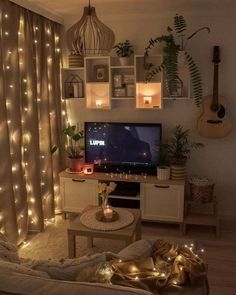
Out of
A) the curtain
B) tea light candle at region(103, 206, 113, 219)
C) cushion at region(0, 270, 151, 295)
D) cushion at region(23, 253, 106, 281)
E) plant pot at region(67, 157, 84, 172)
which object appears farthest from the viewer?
plant pot at region(67, 157, 84, 172)

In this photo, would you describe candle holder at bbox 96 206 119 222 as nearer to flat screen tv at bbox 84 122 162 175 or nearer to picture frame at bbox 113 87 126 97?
flat screen tv at bbox 84 122 162 175

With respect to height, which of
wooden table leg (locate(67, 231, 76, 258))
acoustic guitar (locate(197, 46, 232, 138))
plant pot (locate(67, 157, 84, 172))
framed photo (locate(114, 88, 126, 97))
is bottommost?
wooden table leg (locate(67, 231, 76, 258))

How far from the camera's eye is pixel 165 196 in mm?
3729

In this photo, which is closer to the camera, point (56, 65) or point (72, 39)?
point (72, 39)

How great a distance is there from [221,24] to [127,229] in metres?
2.57

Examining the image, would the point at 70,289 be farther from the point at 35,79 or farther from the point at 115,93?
the point at 115,93

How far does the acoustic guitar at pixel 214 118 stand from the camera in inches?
148

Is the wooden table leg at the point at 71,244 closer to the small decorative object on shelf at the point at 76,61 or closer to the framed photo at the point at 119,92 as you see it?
the framed photo at the point at 119,92

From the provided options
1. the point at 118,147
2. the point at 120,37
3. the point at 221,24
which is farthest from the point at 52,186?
the point at 221,24

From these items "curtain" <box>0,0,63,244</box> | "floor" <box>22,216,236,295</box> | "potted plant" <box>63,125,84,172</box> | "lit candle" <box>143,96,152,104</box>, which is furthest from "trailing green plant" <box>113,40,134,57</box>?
"floor" <box>22,216,236,295</box>

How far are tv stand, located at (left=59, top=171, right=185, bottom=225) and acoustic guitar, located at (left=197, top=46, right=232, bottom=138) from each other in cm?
70

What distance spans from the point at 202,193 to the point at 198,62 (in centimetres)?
152

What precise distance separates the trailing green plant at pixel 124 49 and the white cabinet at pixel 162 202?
155cm

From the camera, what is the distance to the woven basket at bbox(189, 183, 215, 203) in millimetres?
3711
